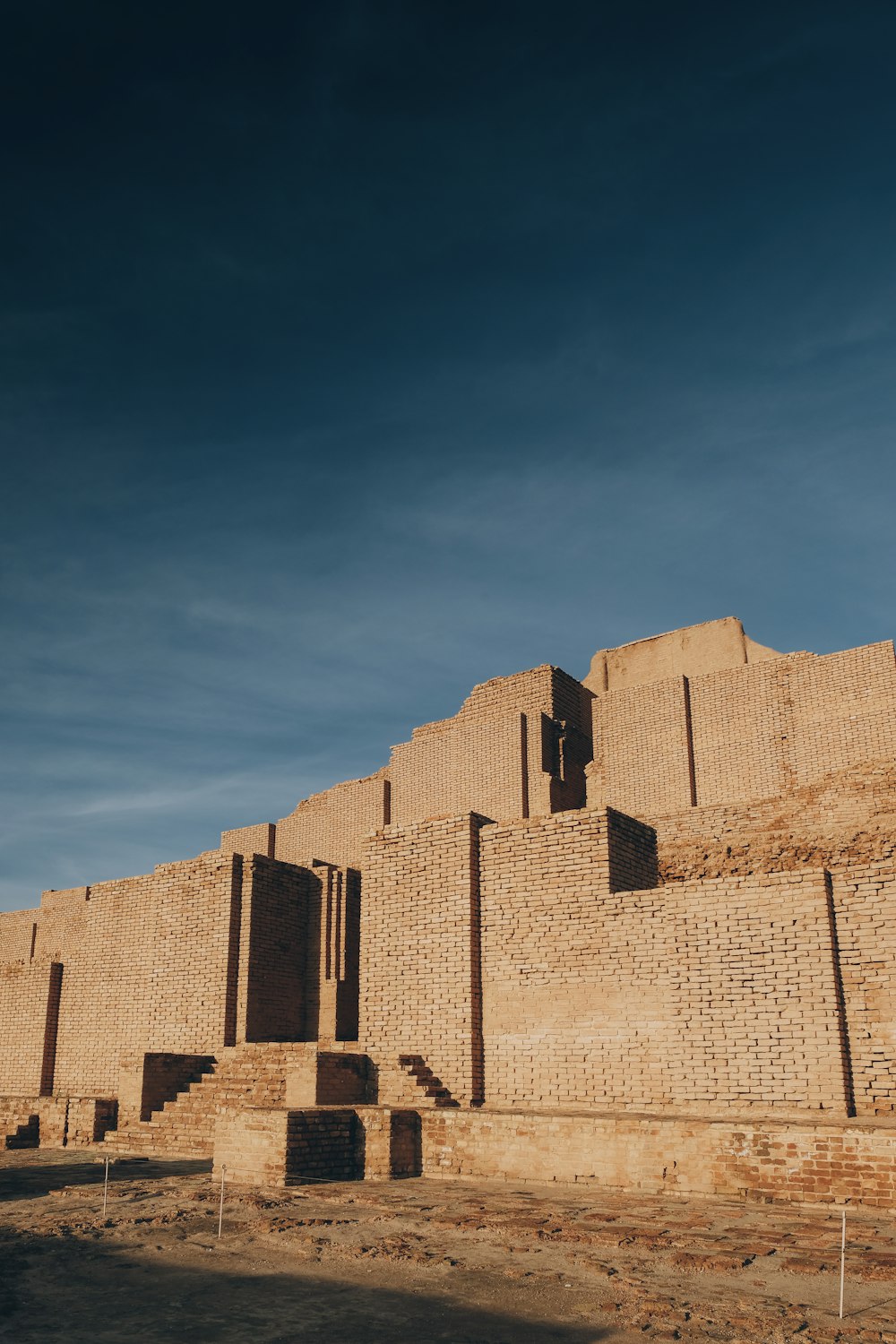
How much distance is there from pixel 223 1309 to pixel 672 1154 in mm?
4464

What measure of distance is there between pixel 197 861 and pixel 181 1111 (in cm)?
427

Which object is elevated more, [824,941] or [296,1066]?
[824,941]

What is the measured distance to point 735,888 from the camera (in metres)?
10.5

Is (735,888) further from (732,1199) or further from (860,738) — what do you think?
(860,738)

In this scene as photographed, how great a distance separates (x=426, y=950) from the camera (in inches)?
503

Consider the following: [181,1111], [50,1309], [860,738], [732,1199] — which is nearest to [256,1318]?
[50,1309]

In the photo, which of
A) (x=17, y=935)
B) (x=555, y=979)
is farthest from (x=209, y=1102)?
(x=17, y=935)

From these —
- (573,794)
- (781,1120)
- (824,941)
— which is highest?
(573,794)

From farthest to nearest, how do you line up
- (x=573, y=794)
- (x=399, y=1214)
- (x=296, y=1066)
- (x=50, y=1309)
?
(x=573, y=794)
(x=296, y=1066)
(x=399, y=1214)
(x=50, y=1309)

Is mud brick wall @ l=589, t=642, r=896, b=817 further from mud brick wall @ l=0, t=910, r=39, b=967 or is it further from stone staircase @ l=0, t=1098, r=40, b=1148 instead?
mud brick wall @ l=0, t=910, r=39, b=967

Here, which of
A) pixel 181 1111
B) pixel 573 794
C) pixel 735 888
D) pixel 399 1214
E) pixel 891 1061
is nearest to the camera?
pixel 399 1214

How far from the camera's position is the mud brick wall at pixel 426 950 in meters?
12.2

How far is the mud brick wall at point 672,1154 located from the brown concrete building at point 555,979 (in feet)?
0.07

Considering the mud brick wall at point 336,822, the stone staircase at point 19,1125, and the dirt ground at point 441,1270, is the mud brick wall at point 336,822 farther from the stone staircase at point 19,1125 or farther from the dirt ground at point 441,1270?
the dirt ground at point 441,1270
